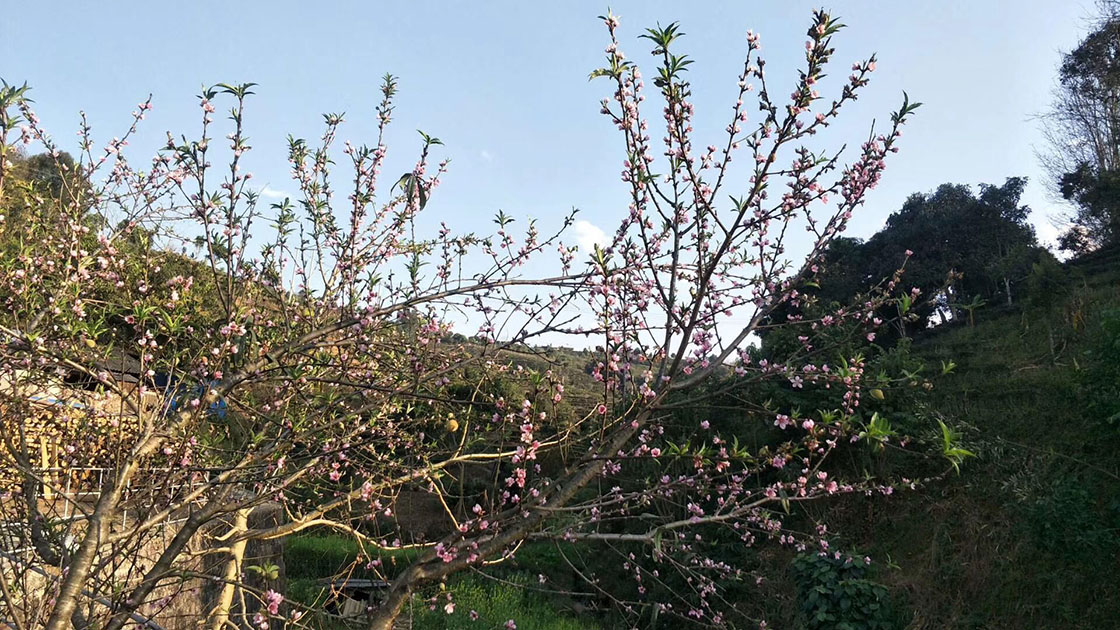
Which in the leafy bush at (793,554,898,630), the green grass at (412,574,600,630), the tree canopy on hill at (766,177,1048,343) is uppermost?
the tree canopy on hill at (766,177,1048,343)

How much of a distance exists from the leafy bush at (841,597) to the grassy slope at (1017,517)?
0.82 metres

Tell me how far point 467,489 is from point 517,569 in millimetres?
3379

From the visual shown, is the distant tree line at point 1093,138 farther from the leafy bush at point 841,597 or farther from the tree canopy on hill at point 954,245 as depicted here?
the leafy bush at point 841,597

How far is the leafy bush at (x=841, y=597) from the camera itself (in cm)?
839

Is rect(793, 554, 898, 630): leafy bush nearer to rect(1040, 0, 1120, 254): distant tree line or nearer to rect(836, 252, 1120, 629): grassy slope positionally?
rect(836, 252, 1120, 629): grassy slope

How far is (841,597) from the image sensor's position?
849 cm

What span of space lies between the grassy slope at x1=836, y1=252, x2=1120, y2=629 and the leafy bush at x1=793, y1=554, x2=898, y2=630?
2.68 feet

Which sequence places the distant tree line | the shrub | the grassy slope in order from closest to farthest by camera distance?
the grassy slope
the shrub
the distant tree line

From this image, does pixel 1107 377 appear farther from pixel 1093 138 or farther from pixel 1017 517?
pixel 1093 138

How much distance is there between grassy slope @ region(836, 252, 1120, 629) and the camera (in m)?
8.16

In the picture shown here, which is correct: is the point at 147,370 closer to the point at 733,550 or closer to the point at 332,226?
the point at 332,226

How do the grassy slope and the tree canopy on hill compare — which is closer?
the grassy slope

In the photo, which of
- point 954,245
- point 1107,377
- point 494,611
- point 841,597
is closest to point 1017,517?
point 1107,377

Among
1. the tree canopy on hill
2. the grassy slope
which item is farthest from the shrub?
the tree canopy on hill
